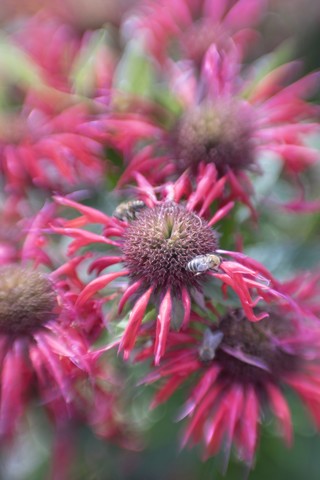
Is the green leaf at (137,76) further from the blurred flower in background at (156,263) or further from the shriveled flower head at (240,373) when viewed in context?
the shriveled flower head at (240,373)

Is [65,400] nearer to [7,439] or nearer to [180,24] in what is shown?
[7,439]

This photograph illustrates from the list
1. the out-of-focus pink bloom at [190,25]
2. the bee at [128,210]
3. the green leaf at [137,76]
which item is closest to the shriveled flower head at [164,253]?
the bee at [128,210]

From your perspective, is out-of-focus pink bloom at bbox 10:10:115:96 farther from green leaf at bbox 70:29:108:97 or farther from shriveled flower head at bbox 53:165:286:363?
shriveled flower head at bbox 53:165:286:363

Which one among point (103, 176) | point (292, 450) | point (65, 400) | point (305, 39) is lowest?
point (292, 450)

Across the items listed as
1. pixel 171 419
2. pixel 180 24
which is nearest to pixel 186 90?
pixel 180 24

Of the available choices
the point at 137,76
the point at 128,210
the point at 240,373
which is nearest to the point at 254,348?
the point at 240,373

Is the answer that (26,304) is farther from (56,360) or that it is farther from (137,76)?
(137,76)

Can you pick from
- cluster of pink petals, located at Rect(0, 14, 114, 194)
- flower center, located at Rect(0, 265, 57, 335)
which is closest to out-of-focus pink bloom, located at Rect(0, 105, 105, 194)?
cluster of pink petals, located at Rect(0, 14, 114, 194)
